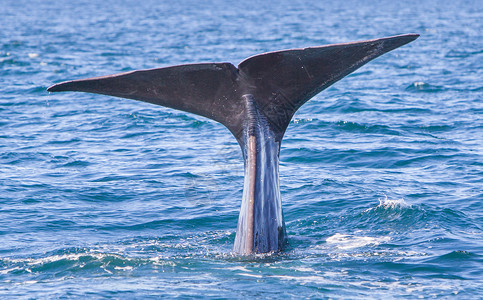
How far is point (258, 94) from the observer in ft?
29.5

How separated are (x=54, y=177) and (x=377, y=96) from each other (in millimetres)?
12112

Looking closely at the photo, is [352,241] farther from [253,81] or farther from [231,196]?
[231,196]

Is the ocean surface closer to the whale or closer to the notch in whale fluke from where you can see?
the whale

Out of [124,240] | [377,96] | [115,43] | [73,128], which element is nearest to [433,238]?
[124,240]

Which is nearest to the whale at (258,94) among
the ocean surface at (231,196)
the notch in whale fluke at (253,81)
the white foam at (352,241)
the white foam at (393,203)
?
the notch in whale fluke at (253,81)

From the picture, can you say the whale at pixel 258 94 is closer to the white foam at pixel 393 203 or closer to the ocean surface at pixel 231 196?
the ocean surface at pixel 231 196

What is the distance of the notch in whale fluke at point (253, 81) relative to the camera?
327 inches

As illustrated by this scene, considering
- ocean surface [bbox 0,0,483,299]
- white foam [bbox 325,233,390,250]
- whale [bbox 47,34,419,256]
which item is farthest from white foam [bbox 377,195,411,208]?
whale [bbox 47,34,419,256]

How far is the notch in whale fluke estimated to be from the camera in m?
8.30

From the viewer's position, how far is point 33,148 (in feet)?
54.8

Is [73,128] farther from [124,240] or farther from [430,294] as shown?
[430,294]

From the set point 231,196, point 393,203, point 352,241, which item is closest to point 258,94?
point 352,241

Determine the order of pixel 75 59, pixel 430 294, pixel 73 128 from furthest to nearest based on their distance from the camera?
pixel 75 59
pixel 73 128
pixel 430 294

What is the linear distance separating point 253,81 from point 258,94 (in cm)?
19
